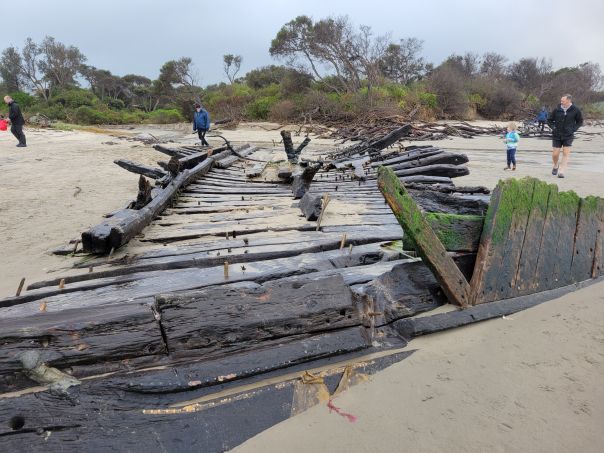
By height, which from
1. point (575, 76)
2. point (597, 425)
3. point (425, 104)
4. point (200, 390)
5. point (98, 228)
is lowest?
point (597, 425)

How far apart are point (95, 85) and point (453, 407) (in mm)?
62095

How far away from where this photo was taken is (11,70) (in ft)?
160

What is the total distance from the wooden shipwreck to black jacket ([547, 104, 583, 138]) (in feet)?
22.9

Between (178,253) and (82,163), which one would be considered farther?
(82,163)

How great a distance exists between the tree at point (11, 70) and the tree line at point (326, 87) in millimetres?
106

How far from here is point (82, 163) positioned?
13.1 metres

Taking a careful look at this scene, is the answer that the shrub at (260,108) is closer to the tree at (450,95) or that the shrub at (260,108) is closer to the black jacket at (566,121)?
the tree at (450,95)

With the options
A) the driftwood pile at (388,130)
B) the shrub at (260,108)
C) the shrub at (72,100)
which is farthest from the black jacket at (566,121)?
the shrub at (72,100)

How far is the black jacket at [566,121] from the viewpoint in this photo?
9336mm

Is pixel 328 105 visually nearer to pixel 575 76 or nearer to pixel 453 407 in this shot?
pixel 453 407

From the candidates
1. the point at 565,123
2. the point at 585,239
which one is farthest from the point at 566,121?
the point at 585,239

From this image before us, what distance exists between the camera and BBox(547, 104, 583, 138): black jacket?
934 centimetres

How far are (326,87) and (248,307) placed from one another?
1309 inches

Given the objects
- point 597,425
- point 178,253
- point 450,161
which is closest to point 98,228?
point 178,253
